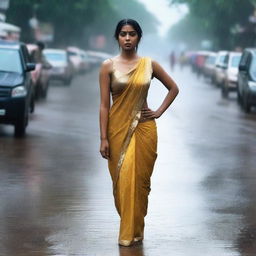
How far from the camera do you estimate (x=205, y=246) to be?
7.70 metres

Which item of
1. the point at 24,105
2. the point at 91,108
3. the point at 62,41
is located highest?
the point at 24,105

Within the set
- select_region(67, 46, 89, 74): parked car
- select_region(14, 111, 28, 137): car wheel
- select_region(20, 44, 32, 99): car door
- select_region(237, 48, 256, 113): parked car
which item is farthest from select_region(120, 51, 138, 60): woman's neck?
select_region(67, 46, 89, 74): parked car

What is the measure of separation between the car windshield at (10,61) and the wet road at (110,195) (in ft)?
3.72

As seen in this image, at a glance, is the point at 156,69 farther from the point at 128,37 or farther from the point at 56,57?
the point at 56,57

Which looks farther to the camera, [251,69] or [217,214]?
[251,69]

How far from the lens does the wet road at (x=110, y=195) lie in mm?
7777

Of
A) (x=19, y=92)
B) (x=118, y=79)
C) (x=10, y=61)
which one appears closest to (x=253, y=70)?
(x=10, y=61)

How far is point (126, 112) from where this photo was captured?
7.59 metres

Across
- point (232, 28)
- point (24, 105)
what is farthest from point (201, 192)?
point (232, 28)

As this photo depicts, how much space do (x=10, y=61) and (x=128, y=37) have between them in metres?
11.5

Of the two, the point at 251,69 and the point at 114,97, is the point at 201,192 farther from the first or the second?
the point at 251,69

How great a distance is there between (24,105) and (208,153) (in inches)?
151

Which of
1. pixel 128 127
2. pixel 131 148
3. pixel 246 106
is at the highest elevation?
pixel 128 127

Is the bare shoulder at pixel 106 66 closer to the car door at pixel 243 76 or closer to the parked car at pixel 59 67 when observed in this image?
the car door at pixel 243 76
